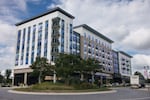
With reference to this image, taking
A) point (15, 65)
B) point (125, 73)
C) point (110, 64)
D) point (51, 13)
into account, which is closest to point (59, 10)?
point (51, 13)

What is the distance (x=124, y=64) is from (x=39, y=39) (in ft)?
237

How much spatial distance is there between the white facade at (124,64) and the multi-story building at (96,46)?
1725 cm

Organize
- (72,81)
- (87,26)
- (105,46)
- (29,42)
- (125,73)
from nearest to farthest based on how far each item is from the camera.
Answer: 1. (72,81)
2. (29,42)
3. (87,26)
4. (105,46)
5. (125,73)

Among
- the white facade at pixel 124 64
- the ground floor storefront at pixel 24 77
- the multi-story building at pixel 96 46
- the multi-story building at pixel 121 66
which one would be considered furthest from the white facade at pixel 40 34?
the white facade at pixel 124 64

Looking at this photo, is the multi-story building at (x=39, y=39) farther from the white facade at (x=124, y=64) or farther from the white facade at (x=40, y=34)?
the white facade at (x=124, y=64)

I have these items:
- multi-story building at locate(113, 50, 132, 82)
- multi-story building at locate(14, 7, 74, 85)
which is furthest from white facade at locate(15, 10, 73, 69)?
multi-story building at locate(113, 50, 132, 82)

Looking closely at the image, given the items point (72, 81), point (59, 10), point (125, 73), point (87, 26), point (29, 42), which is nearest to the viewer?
point (72, 81)

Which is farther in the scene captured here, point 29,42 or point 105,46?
point 105,46

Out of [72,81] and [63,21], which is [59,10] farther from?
[72,81]

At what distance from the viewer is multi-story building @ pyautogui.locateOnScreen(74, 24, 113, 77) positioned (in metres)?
78.9

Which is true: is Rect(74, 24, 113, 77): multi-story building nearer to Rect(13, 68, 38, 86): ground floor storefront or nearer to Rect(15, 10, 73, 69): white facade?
Rect(15, 10, 73, 69): white facade

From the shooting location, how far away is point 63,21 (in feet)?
218

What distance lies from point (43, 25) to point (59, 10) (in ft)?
25.7

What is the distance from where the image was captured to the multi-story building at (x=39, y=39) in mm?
63656
